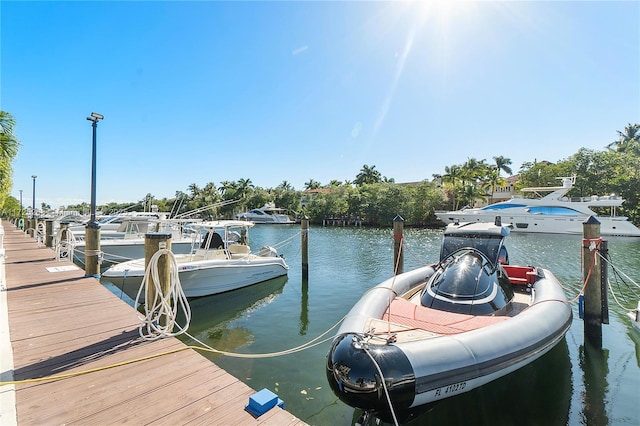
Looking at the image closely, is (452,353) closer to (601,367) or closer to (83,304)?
(601,367)

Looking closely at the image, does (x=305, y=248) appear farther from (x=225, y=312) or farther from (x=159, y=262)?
(x=159, y=262)

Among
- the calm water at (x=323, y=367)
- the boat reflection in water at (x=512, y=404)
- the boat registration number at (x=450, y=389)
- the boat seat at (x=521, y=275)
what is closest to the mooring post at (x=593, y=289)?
the calm water at (x=323, y=367)

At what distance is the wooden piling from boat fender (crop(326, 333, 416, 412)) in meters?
7.65

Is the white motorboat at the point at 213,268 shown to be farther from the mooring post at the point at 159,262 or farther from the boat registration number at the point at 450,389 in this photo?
the boat registration number at the point at 450,389

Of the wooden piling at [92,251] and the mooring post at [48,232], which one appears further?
the mooring post at [48,232]

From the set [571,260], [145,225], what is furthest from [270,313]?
[571,260]

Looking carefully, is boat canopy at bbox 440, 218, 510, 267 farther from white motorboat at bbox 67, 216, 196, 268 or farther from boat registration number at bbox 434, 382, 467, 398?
white motorboat at bbox 67, 216, 196, 268

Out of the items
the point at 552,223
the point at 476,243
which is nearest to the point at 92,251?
the point at 476,243

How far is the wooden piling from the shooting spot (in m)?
8.17

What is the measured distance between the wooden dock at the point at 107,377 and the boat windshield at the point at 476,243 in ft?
18.1

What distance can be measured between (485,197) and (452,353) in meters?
53.8

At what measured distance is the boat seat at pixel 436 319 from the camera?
176 inches

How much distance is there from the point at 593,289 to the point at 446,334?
472 cm

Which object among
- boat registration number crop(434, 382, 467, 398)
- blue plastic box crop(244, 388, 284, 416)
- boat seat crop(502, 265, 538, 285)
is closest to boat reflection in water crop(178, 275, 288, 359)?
blue plastic box crop(244, 388, 284, 416)
